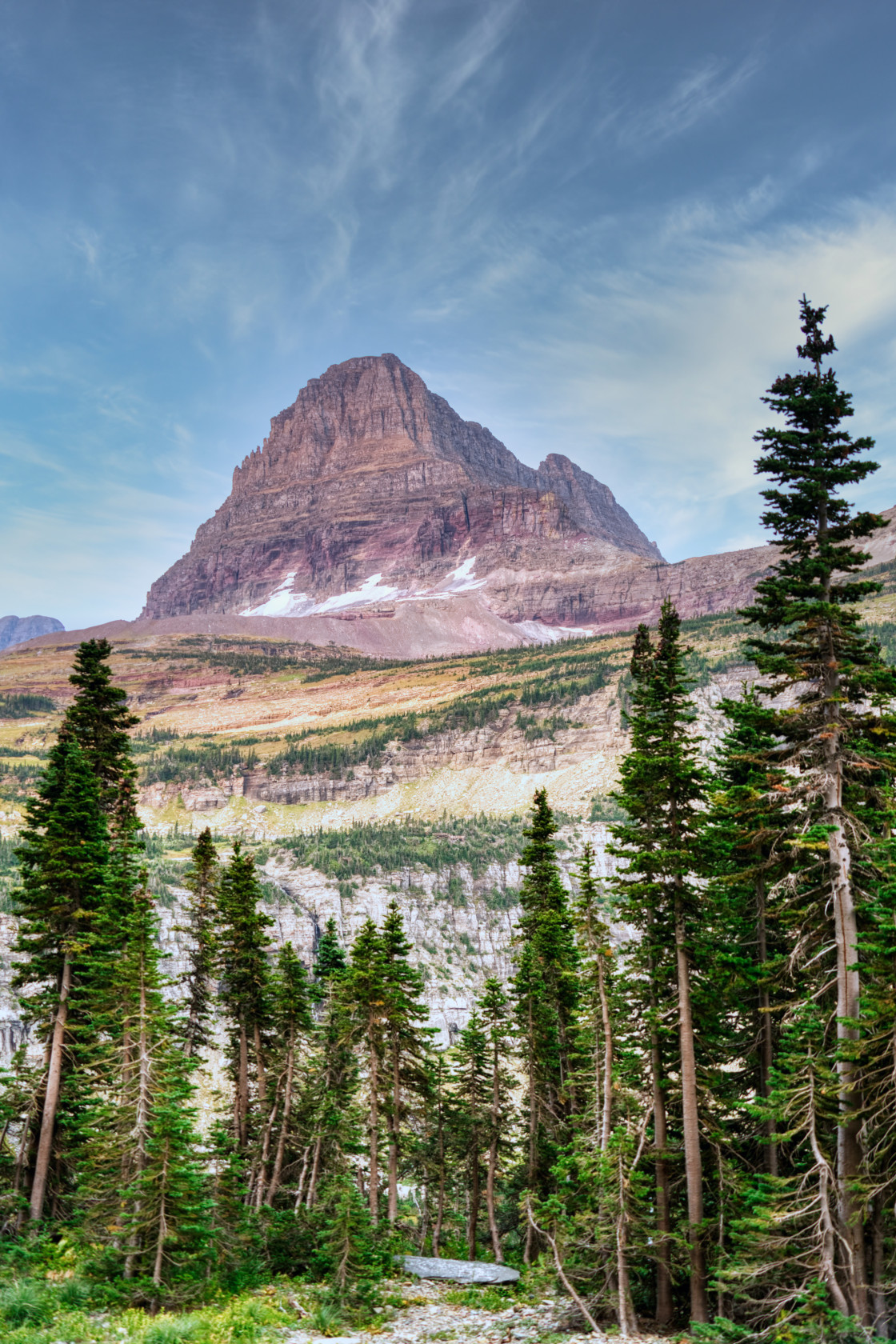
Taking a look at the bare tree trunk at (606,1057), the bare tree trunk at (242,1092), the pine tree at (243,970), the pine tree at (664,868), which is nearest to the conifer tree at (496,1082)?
the pine tree at (243,970)

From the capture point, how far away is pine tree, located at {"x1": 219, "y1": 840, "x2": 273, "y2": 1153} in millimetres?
31797

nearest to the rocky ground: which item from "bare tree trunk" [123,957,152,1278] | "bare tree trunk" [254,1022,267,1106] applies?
"bare tree trunk" [123,957,152,1278]

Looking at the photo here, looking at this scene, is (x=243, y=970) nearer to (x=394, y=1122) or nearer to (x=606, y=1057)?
(x=394, y=1122)

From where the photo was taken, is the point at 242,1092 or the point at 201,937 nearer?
the point at 201,937

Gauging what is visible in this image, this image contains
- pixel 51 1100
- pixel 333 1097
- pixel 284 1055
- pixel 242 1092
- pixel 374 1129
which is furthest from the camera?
pixel 284 1055

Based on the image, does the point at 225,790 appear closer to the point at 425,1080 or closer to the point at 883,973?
Result: the point at 425,1080

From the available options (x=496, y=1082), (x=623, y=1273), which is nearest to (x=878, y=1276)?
(x=623, y=1273)

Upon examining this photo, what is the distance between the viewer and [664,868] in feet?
68.2

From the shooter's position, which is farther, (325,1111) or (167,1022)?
(325,1111)

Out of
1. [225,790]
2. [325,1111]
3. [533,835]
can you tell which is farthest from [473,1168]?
[225,790]

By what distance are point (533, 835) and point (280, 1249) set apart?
16.0 m

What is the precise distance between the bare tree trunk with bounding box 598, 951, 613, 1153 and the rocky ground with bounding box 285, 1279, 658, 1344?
13.7ft

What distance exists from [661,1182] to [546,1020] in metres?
10.8

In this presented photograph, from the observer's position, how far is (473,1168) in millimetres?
35250
